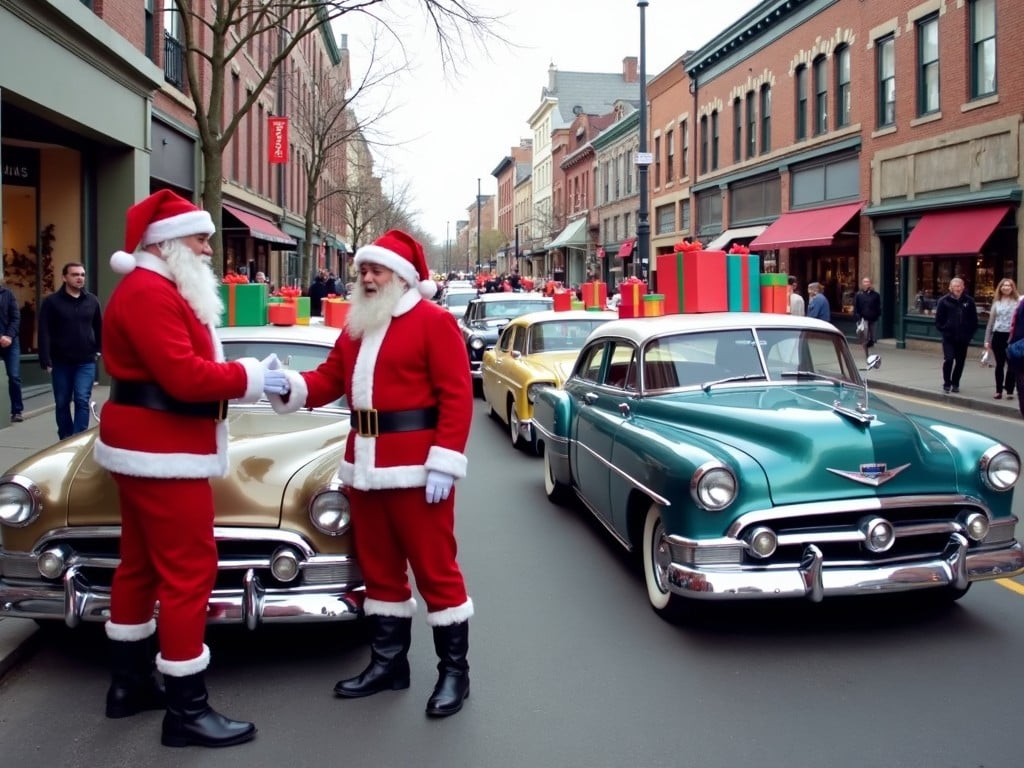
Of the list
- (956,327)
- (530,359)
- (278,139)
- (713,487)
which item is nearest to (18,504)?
(713,487)

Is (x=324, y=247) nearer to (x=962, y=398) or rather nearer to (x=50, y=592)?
(x=962, y=398)

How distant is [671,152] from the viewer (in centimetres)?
4184

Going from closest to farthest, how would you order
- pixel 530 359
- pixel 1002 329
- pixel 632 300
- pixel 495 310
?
pixel 632 300, pixel 530 359, pixel 1002 329, pixel 495 310

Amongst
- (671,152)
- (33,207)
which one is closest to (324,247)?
(671,152)

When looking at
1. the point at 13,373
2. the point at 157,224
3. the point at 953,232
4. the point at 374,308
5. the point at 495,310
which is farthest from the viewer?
the point at 953,232

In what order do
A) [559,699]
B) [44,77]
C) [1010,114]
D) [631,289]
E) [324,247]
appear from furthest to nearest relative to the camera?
[324,247]
[1010,114]
[44,77]
[631,289]
[559,699]

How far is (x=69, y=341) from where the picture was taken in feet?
31.7

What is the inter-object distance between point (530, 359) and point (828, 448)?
6483 millimetres

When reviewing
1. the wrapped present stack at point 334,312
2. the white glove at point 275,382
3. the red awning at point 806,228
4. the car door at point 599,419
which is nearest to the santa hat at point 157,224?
the white glove at point 275,382

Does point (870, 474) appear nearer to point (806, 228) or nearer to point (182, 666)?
point (182, 666)

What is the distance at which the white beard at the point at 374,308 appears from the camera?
4.21m

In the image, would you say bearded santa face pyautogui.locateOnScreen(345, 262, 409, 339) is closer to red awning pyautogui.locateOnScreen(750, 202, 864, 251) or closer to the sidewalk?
the sidewalk

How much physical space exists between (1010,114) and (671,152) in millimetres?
23090

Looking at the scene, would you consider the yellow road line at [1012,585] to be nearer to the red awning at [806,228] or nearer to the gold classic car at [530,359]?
the gold classic car at [530,359]
